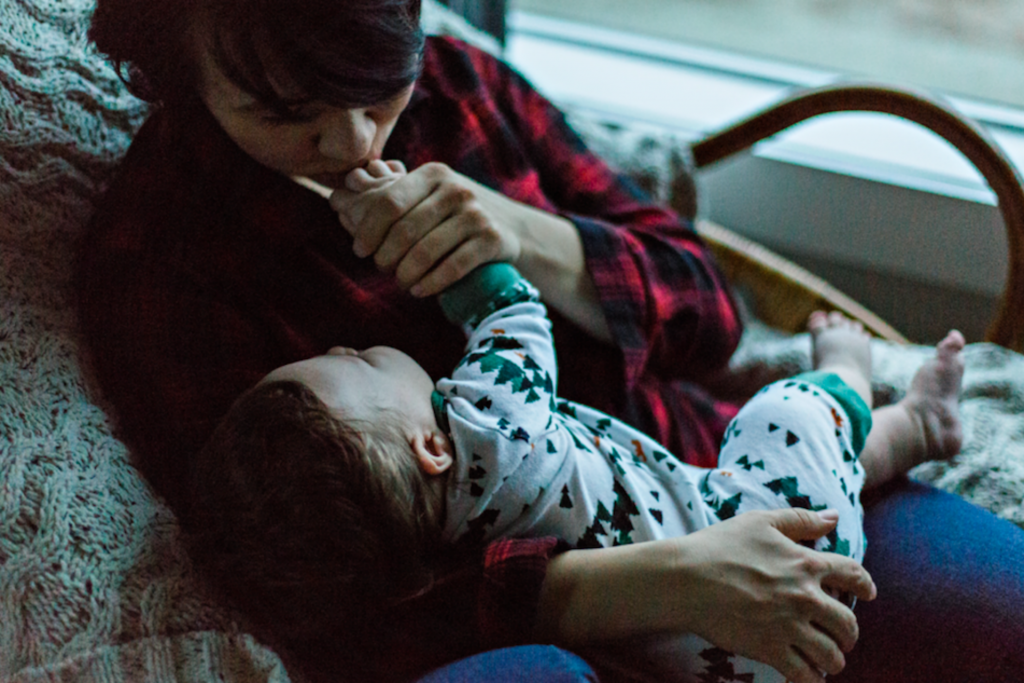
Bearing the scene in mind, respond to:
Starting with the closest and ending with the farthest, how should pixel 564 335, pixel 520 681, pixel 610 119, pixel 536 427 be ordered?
1. pixel 520 681
2. pixel 536 427
3. pixel 564 335
4. pixel 610 119

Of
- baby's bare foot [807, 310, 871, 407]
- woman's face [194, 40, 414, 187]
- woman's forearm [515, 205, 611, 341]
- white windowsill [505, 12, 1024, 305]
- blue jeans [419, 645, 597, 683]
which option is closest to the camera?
blue jeans [419, 645, 597, 683]

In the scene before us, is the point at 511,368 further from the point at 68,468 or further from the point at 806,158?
the point at 806,158

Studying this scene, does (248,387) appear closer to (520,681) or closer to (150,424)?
(150,424)

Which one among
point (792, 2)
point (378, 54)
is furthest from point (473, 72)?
point (792, 2)

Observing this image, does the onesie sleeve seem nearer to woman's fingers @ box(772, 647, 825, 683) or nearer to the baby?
the baby

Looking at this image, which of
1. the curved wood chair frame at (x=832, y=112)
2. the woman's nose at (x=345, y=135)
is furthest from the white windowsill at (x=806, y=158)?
the woman's nose at (x=345, y=135)

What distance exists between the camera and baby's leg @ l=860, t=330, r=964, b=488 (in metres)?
0.87

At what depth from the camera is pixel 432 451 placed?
2.18 ft

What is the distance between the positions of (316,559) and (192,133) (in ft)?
1.31

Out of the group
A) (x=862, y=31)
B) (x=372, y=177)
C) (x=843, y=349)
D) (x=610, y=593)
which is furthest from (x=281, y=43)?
(x=862, y=31)

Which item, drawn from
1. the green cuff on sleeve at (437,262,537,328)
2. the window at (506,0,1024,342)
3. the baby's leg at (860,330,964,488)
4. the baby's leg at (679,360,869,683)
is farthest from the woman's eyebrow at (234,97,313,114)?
the window at (506,0,1024,342)

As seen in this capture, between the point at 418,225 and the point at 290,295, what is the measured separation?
0.49ft

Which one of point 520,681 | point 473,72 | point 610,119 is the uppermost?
point 473,72

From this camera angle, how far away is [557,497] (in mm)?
680
